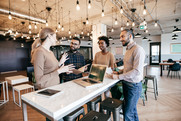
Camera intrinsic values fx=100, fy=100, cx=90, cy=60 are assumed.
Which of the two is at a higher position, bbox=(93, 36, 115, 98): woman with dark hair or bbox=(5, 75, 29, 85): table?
bbox=(93, 36, 115, 98): woman with dark hair

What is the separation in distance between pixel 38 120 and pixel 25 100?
1661 mm

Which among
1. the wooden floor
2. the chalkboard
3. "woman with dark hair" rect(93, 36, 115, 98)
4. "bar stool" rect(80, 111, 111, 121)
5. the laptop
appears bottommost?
the wooden floor

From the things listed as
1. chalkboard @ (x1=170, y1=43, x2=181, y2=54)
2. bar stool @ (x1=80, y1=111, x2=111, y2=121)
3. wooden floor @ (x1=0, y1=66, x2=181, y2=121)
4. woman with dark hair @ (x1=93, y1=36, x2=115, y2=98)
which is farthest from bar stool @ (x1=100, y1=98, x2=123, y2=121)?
chalkboard @ (x1=170, y1=43, x2=181, y2=54)

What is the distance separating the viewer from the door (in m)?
12.1

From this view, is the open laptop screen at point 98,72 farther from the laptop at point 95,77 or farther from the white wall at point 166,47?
the white wall at point 166,47

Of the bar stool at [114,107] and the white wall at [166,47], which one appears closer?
the bar stool at [114,107]

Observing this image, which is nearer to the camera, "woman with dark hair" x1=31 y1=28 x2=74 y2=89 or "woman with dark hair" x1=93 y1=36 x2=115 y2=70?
"woman with dark hair" x1=31 y1=28 x2=74 y2=89

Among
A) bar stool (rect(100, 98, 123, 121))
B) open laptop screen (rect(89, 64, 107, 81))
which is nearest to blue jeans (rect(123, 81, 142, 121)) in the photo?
bar stool (rect(100, 98, 123, 121))

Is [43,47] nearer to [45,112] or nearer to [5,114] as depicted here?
[45,112]

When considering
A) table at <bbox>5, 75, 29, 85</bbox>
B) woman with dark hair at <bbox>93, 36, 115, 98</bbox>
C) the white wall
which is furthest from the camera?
the white wall

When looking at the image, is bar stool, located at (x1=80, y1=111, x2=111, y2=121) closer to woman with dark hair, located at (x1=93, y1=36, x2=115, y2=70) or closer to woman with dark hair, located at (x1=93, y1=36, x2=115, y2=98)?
woman with dark hair, located at (x1=93, y1=36, x2=115, y2=98)

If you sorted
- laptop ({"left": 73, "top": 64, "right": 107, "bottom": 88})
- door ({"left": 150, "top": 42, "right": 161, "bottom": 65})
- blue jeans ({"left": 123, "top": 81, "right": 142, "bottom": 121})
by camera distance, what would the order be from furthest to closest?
door ({"left": 150, "top": 42, "right": 161, "bottom": 65}), blue jeans ({"left": 123, "top": 81, "right": 142, "bottom": 121}), laptop ({"left": 73, "top": 64, "right": 107, "bottom": 88})

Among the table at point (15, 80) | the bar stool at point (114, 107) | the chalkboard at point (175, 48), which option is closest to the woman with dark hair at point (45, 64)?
the bar stool at point (114, 107)

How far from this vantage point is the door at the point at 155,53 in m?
12.1
